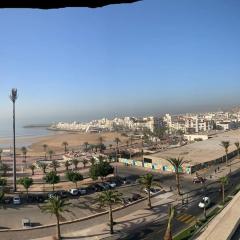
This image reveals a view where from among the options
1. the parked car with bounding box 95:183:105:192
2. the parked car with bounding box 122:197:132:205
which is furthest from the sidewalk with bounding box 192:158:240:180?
the parked car with bounding box 122:197:132:205

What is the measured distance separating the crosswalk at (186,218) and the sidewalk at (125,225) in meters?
1.53

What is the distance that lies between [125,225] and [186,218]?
199 inches

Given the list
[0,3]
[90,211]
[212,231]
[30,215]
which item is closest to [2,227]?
[30,215]

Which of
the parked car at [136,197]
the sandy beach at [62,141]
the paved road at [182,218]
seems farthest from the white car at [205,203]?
the sandy beach at [62,141]

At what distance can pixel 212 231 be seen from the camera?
1912cm

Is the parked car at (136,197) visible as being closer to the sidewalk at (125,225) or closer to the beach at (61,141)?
the sidewalk at (125,225)

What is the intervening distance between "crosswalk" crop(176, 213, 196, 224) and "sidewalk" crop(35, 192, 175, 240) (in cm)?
153

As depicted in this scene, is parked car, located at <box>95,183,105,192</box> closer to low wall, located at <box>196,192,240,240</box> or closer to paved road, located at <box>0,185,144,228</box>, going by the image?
paved road, located at <box>0,185,144,228</box>

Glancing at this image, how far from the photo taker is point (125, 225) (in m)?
28.3

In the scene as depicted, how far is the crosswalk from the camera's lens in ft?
92.0

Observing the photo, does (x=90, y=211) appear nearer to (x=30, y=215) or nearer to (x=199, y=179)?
(x=30, y=215)

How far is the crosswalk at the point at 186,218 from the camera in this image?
2804 centimetres

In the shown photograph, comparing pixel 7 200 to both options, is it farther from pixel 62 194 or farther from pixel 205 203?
pixel 205 203

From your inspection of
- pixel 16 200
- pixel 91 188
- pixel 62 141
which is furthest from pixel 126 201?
pixel 62 141
